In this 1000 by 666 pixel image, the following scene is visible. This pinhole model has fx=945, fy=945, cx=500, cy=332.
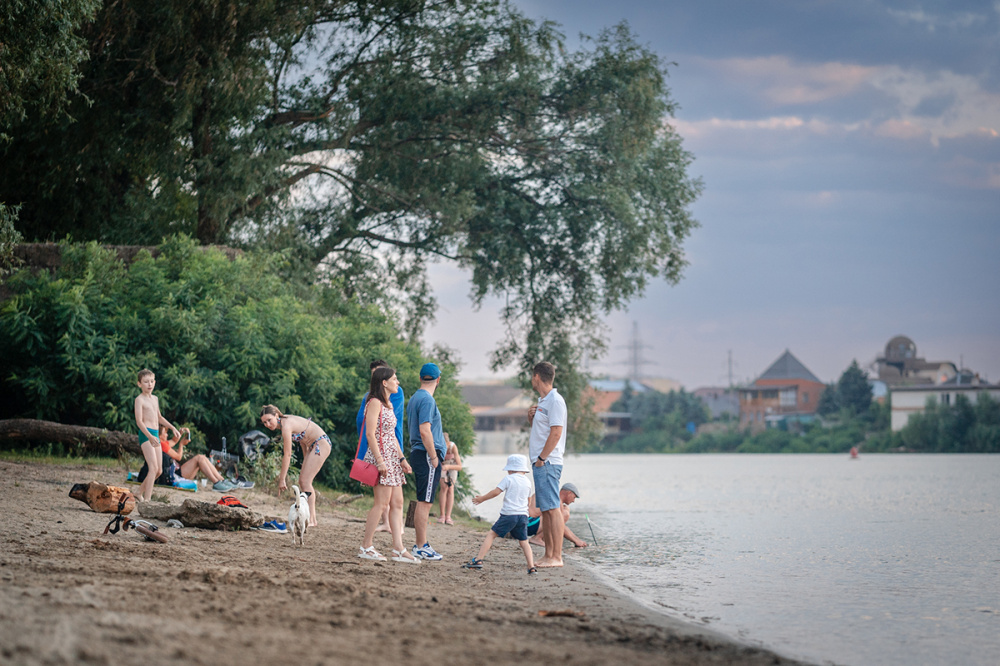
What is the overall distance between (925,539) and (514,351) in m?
13.7

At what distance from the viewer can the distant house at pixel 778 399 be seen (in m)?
106

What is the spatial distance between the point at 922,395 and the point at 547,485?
9078cm

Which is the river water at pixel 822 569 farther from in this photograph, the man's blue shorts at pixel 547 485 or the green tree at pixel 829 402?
the green tree at pixel 829 402

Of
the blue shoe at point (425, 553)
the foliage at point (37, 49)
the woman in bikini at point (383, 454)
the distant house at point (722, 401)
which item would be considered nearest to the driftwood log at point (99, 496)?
the woman in bikini at point (383, 454)

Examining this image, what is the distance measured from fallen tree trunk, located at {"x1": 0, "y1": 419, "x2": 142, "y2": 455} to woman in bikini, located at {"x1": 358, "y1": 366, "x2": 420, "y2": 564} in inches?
330

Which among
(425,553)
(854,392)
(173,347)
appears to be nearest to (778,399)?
(854,392)

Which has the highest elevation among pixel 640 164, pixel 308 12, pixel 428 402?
pixel 308 12

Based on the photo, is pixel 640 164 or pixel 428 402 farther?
pixel 640 164

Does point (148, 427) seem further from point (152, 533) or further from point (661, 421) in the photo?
point (661, 421)

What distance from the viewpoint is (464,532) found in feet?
51.1

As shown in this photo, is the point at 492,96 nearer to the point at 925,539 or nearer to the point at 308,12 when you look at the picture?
the point at 308,12

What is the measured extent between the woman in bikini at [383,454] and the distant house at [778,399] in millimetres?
97208

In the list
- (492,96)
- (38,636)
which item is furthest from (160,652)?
(492,96)

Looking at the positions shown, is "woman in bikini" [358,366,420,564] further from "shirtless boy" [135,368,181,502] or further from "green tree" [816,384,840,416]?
"green tree" [816,384,840,416]
